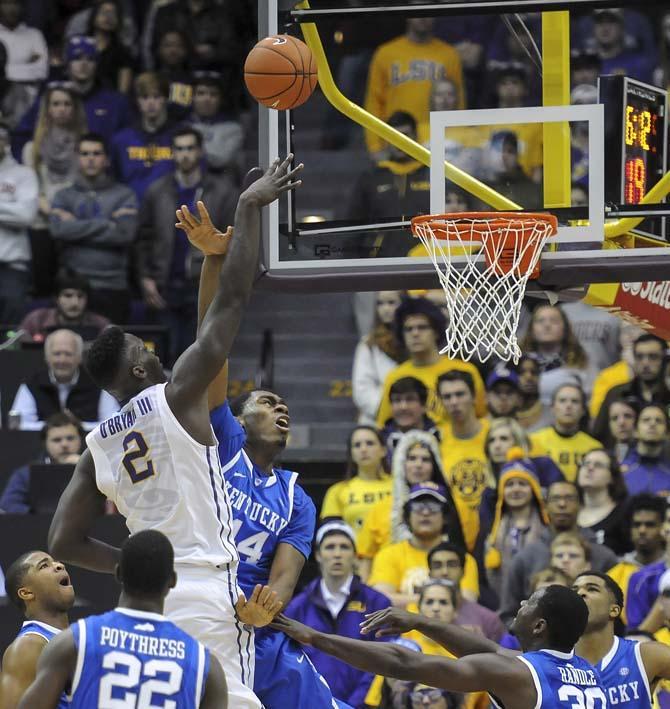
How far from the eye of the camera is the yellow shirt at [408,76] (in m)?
12.5

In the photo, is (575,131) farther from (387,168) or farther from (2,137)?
(2,137)

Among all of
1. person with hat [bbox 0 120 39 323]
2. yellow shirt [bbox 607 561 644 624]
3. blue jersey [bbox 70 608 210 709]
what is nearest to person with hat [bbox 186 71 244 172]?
person with hat [bbox 0 120 39 323]

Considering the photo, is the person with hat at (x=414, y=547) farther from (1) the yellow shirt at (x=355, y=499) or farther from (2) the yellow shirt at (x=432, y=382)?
(2) the yellow shirt at (x=432, y=382)

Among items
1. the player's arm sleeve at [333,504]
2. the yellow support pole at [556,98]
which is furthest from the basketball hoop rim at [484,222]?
the player's arm sleeve at [333,504]

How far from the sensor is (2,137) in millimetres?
12555

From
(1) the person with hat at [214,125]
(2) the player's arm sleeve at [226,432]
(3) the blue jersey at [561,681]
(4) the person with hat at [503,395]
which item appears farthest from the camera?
(1) the person with hat at [214,125]

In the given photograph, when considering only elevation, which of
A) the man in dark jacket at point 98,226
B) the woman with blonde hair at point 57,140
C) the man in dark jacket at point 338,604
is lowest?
the man in dark jacket at point 338,604

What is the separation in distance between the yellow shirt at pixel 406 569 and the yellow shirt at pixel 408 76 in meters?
3.78

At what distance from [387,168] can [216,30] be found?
400 centimetres

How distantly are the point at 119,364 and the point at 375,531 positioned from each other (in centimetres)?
435

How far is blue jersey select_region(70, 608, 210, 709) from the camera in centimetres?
489

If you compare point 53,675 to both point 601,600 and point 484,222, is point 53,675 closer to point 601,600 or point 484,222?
point 601,600

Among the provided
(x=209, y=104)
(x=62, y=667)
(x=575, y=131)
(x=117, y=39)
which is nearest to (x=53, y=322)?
(x=209, y=104)

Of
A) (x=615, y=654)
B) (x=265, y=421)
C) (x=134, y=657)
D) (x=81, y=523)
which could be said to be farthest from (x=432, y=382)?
(x=134, y=657)
